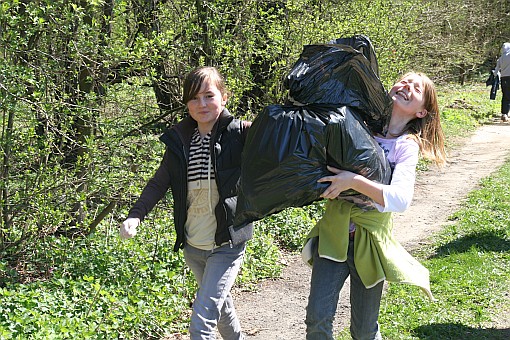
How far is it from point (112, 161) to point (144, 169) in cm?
35

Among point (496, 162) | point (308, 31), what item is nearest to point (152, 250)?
point (308, 31)

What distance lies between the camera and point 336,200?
11.3 feet

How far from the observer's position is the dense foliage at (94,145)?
4.88m

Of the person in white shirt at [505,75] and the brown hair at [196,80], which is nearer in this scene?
the brown hair at [196,80]

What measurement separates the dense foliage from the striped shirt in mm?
1331

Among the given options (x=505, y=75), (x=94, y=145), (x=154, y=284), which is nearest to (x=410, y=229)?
(x=154, y=284)

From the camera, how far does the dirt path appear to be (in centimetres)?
530

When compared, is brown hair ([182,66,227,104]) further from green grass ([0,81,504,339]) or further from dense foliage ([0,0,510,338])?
green grass ([0,81,504,339])

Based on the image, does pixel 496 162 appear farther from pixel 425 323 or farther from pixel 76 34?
pixel 76 34

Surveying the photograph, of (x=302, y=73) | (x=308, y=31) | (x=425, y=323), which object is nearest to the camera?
(x=302, y=73)

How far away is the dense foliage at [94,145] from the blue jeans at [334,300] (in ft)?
5.62

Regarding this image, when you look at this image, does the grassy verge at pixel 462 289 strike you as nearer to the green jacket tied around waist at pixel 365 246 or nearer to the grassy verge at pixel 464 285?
the grassy verge at pixel 464 285

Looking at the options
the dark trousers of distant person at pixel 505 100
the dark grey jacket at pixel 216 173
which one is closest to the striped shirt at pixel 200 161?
the dark grey jacket at pixel 216 173

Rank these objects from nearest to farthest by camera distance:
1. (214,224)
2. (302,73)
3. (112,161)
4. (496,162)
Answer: (302,73) → (214,224) → (112,161) → (496,162)
